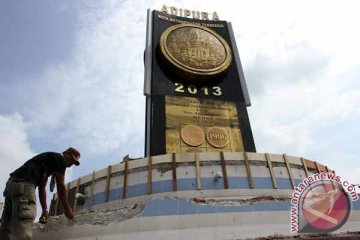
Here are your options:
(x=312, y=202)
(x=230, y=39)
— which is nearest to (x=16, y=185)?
(x=312, y=202)

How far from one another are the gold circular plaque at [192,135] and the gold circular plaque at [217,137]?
0.46m

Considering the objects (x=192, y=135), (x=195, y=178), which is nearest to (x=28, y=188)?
(x=195, y=178)

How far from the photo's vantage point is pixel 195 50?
1036 inches

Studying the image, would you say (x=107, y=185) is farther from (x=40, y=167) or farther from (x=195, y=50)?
(x=40, y=167)

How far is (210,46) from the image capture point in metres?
27.1

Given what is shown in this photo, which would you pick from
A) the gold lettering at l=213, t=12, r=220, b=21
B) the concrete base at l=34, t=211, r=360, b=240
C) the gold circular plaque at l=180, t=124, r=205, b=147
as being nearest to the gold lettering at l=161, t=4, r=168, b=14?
the gold lettering at l=213, t=12, r=220, b=21

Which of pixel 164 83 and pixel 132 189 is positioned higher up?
pixel 164 83

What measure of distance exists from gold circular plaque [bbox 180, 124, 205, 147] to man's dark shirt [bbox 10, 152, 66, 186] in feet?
53.6

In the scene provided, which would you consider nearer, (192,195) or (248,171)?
(192,195)

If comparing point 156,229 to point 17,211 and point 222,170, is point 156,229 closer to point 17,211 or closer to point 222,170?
point 17,211

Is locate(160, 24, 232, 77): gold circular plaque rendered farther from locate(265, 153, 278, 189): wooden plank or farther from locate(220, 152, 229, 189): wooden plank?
locate(265, 153, 278, 189): wooden plank

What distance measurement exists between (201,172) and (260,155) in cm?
349

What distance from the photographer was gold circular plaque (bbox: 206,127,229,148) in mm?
22388

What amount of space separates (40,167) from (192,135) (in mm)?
16896
